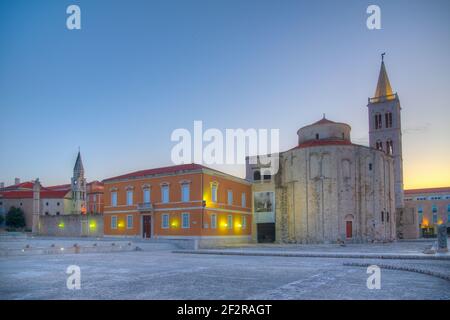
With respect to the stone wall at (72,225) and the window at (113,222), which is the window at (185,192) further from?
the stone wall at (72,225)

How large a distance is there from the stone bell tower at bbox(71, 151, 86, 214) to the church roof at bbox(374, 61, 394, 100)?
63.8 metres

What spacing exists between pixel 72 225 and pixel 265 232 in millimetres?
33457

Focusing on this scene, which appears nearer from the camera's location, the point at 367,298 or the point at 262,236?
the point at 367,298

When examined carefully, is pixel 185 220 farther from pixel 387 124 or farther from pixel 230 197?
pixel 387 124

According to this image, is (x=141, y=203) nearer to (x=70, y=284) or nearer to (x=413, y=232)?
(x=70, y=284)

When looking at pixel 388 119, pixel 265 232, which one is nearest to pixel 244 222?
pixel 265 232

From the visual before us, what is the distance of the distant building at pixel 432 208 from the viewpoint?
91.1m

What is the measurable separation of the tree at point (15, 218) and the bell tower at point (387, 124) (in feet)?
239

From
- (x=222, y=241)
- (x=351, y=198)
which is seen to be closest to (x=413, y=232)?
(x=351, y=198)

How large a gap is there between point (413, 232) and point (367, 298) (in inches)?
2298

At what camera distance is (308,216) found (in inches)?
1806

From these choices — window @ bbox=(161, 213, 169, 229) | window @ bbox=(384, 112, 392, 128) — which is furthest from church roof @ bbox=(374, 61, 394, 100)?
window @ bbox=(161, 213, 169, 229)

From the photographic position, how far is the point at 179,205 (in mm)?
39094

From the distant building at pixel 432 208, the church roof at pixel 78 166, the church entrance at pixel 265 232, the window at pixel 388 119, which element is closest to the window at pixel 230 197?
the church entrance at pixel 265 232
